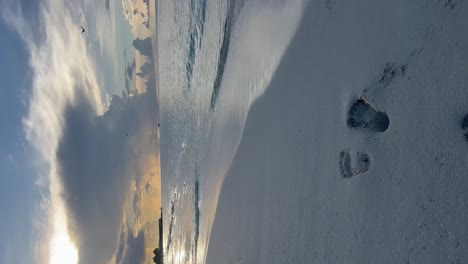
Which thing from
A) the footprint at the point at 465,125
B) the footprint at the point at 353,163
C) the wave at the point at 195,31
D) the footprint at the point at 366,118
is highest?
the wave at the point at 195,31

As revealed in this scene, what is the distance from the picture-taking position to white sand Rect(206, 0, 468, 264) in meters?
2.46

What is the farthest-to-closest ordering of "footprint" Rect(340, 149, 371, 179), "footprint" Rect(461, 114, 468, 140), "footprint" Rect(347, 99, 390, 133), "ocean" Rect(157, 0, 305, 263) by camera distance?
"ocean" Rect(157, 0, 305, 263) < "footprint" Rect(340, 149, 371, 179) < "footprint" Rect(347, 99, 390, 133) < "footprint" Rect(461, 114, 468, 140)

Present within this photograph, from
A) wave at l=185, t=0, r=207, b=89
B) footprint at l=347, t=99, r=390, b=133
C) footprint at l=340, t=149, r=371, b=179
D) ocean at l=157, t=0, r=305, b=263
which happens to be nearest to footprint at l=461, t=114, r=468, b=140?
footprint at l=347, t=99, r=390, b=133

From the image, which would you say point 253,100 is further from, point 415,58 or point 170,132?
point 170,132

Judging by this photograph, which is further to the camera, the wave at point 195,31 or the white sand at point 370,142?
the wave at point 195,31

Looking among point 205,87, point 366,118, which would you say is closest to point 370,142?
point 366,118

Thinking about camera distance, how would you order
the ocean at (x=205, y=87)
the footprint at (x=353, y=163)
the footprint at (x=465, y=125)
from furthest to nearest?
the ocean at (x=205, y=87) → the footprint at (x=353, y=163) → the footprint at (x=465, y=125)

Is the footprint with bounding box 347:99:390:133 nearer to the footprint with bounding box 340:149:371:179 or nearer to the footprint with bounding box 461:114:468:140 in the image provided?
the footprint with bounding box 340:149:371:179

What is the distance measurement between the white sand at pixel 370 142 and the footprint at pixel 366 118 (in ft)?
0.18

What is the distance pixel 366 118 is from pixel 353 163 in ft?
1.19

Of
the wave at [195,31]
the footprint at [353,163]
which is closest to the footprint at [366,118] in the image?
the footprint at [353,163]

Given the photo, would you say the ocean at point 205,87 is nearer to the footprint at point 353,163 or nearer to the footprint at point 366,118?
the footprint at point 366,118

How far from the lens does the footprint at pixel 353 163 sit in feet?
10.4

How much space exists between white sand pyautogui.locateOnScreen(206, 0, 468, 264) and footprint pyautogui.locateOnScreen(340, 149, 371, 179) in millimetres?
41
